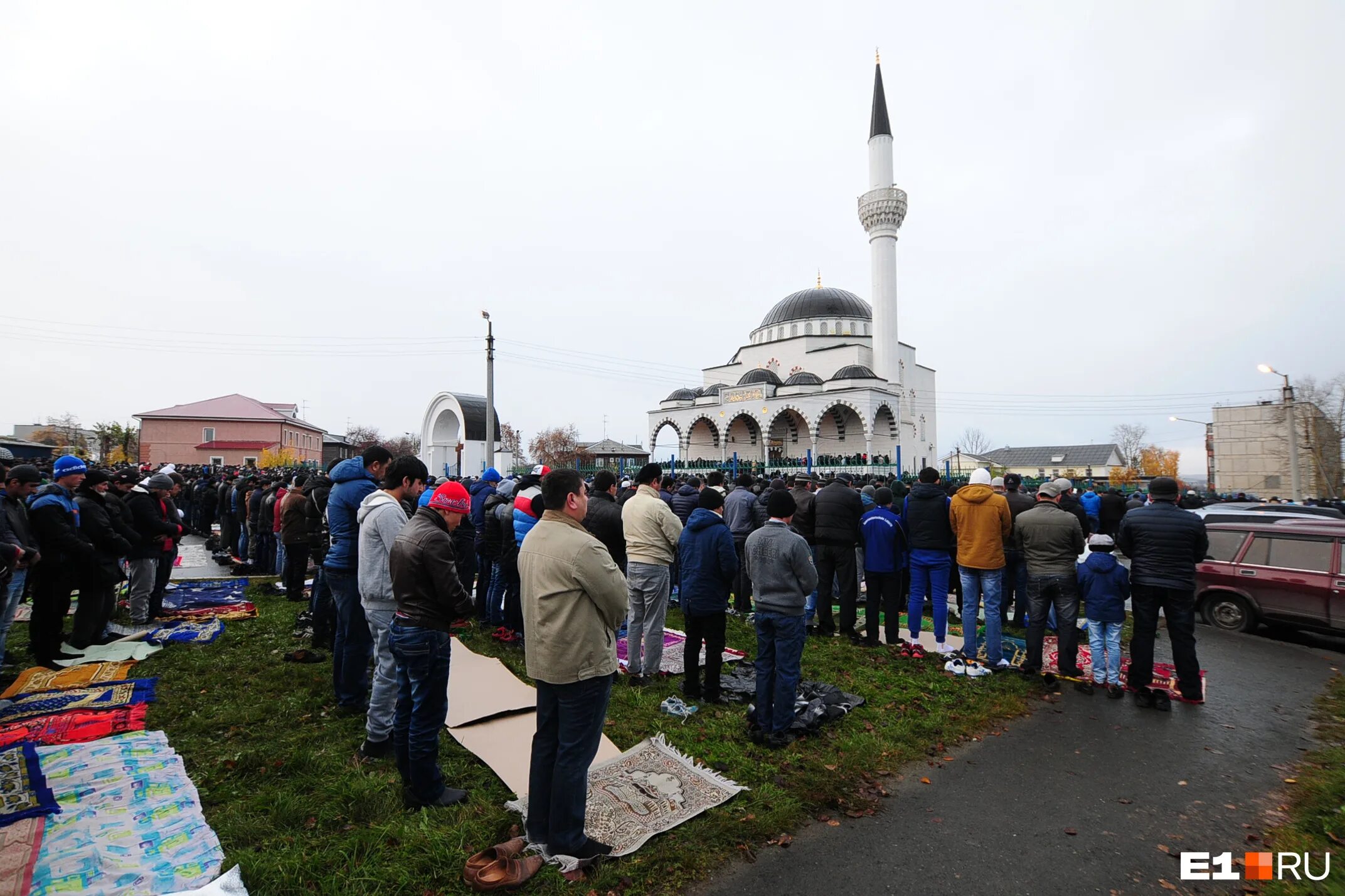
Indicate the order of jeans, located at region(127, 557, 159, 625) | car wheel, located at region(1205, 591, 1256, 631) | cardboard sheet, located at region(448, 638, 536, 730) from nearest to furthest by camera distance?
cardboard sheet, located at region(448, 638, 536, 730) → jeans, located at region(127, 557, 159, 625) → car wheel, located at region(1205, 591, 1256, 631)

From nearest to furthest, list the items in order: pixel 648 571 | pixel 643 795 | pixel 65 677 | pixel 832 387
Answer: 1. pixel 643 795
2. pixel 65 677
3. pixel 648 571
4. pixel 832 387

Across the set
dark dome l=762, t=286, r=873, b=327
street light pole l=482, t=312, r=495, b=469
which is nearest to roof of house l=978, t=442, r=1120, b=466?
dark dome l=762, t=286, r=873, b=327

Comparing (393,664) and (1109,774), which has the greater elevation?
(393,664)

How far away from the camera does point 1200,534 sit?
18.1 ft

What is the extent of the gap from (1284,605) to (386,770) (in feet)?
34.4

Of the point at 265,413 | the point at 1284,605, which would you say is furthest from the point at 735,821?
the point at 265,413

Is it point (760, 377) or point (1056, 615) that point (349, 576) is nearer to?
point (1056, 615)

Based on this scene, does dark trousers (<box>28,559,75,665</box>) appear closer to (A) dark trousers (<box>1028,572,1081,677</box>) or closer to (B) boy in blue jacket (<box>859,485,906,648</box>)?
(B) boy in blue jacket (<box>859,485,906,648</box>)

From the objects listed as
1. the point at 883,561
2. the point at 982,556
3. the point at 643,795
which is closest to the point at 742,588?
the point at 883,561

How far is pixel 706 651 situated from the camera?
5.36 metres

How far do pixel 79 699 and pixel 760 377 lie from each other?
38.1m

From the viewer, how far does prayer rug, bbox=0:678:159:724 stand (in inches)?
187

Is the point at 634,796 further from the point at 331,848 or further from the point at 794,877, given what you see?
the point at 331,848

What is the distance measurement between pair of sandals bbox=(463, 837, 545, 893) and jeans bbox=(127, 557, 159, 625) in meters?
7.20
